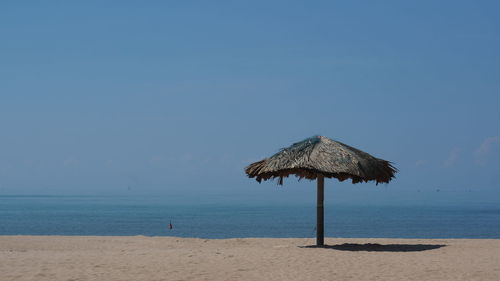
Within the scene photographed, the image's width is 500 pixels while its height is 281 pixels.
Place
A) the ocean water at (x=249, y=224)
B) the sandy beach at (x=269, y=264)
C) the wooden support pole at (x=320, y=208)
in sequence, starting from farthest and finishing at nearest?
the ocean water at (x=249, y=224) < the wooden support pole at (x=320, y=208) < the sandy beach at (x=269, y=264)

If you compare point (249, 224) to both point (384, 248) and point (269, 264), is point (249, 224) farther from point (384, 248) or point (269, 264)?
point (269, 264)

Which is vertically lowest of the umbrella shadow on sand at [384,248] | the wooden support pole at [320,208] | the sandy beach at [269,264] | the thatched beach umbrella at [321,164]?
the sandy beach at [269,264]

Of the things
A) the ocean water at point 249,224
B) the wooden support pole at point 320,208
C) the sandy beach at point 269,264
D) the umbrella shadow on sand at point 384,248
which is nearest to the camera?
the sandy beach at point 269,264

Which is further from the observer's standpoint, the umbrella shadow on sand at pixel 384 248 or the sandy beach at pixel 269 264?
the umbrella shadow on sand at pixel 384 248

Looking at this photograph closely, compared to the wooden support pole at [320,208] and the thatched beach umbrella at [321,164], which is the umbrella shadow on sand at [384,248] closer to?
the wooden support pole at [320,208]

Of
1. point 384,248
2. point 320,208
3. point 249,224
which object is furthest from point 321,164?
point 249,224

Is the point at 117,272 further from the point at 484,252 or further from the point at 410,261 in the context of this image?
the point at 484,252

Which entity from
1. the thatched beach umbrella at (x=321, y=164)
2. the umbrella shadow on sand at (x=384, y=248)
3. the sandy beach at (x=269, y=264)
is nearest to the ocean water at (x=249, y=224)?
A: the umbrella shadow on sand at (x=384, y=248)

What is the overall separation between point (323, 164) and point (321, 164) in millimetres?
50

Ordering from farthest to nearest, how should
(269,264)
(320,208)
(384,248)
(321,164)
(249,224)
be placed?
(249,224) → (320,208) → (384,248) → (321,164) → (269,264)

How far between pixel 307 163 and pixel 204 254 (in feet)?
12.0

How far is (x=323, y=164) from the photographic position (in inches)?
641

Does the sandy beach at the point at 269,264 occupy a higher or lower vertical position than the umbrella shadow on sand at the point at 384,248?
lower

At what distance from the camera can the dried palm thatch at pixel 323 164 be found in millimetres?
16266
